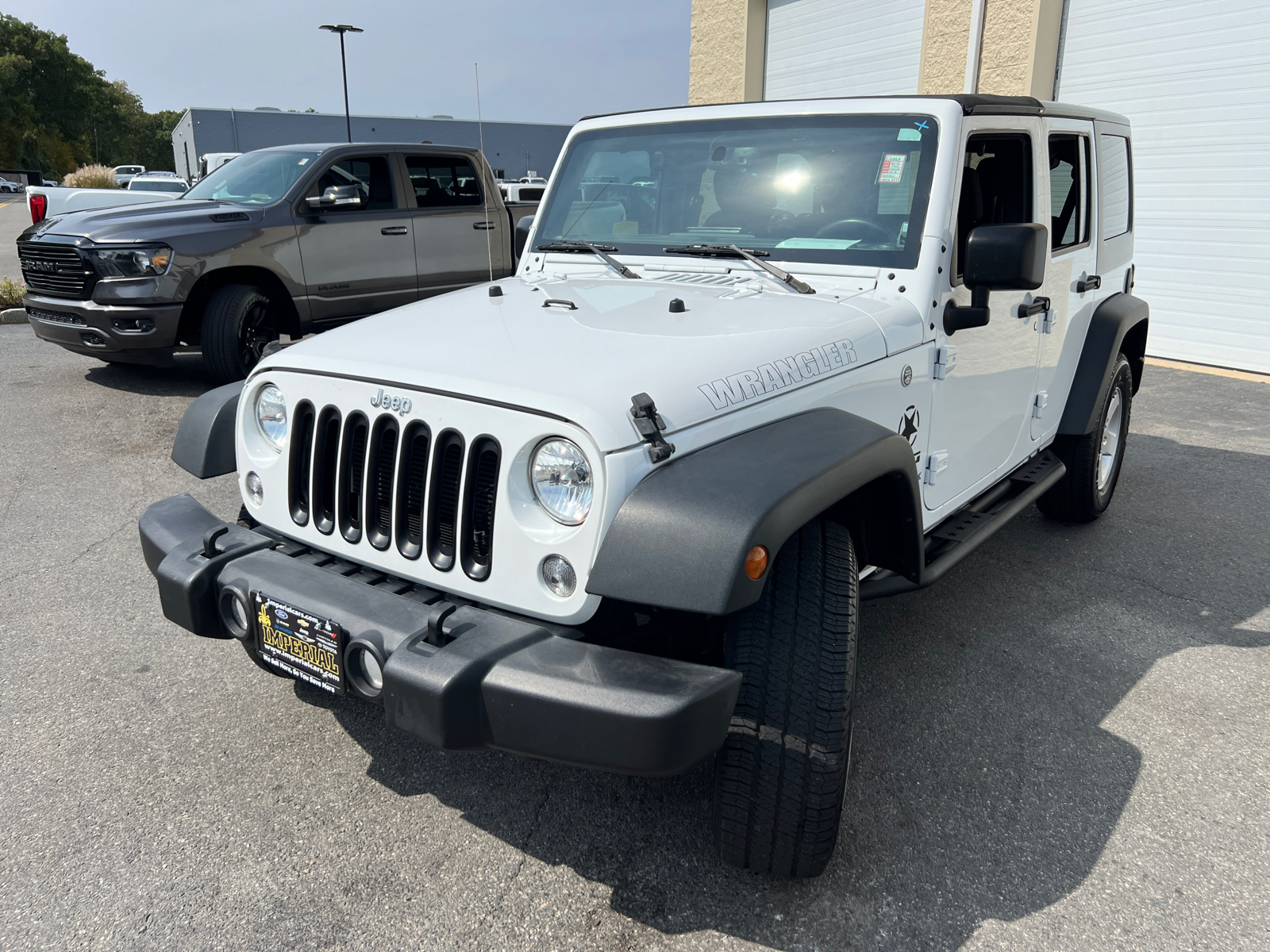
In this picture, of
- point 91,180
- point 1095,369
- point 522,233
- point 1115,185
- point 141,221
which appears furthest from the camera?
point 91,180

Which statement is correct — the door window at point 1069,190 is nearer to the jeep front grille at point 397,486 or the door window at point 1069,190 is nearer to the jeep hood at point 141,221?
the jeep front grille at point 397,486

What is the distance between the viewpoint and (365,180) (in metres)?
7.76

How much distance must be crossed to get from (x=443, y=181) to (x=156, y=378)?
287 cm

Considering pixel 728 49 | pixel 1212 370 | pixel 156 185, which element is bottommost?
pixel 1212 370

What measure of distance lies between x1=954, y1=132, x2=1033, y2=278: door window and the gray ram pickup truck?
5.21 meters

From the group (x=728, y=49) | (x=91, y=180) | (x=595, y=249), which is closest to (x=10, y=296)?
(x=728, y=49)

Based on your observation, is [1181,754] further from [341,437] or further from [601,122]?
[601,122]

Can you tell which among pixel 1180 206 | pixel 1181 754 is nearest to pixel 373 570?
pixel 1181 754

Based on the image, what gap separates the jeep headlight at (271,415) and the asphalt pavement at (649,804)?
0.91m

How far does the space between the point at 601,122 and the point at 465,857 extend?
2.70 metres

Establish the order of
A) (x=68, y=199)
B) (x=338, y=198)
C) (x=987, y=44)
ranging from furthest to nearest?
(x=68, y=199) → (x=987, y=44) → (x=338, y=198)

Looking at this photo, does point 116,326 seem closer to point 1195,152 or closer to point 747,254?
point 747,254

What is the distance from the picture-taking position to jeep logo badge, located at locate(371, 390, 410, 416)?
2260mm

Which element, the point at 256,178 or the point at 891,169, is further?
the point at 256,178
